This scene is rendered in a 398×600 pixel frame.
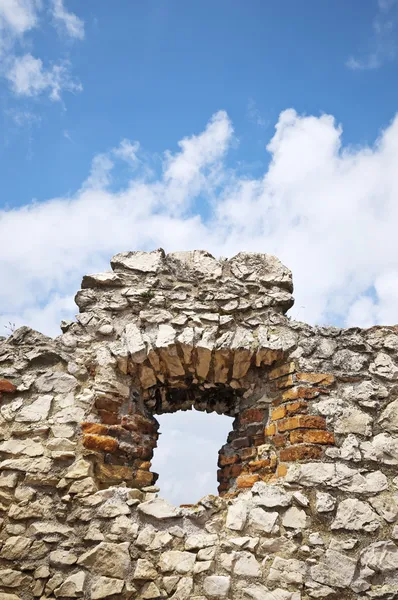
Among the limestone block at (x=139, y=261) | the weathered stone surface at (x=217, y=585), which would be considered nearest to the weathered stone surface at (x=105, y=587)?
the weathered stone surface at (x=217, y=585)

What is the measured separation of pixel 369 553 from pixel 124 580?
1536mm

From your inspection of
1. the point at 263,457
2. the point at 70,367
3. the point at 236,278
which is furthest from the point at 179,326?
the point at 263,457

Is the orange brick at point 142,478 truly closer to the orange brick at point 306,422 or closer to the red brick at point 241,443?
the red brick at point 241,443

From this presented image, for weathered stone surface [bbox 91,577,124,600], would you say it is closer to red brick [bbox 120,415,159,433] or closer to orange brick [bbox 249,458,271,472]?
red brick [bbox 120,415,159,433]

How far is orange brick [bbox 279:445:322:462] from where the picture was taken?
3285mm

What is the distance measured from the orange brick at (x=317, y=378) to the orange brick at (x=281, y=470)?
0.64m

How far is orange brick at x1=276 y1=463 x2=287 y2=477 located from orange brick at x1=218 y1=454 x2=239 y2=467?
18.8 inches

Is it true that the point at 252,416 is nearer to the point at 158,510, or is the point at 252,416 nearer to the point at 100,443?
the point at 158,510

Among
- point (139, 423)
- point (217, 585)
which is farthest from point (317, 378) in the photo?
point (217, 585)

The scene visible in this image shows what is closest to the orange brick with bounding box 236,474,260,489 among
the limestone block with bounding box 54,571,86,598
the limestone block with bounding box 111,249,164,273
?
the limestone block with bounding box 54,571,86,598

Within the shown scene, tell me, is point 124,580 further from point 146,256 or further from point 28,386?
point 146,256

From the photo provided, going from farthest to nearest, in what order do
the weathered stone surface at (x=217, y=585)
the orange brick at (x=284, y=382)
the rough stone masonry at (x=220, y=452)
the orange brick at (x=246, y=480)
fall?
the orange brick at (x=284, y=382) → the orange brick at (x=246, y=480) → the rough stone masonry at (x=220, y=452) → the weathered stone surface at (x=217, y=585)

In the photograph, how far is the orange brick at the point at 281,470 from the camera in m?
3.31

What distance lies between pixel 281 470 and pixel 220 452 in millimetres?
731
